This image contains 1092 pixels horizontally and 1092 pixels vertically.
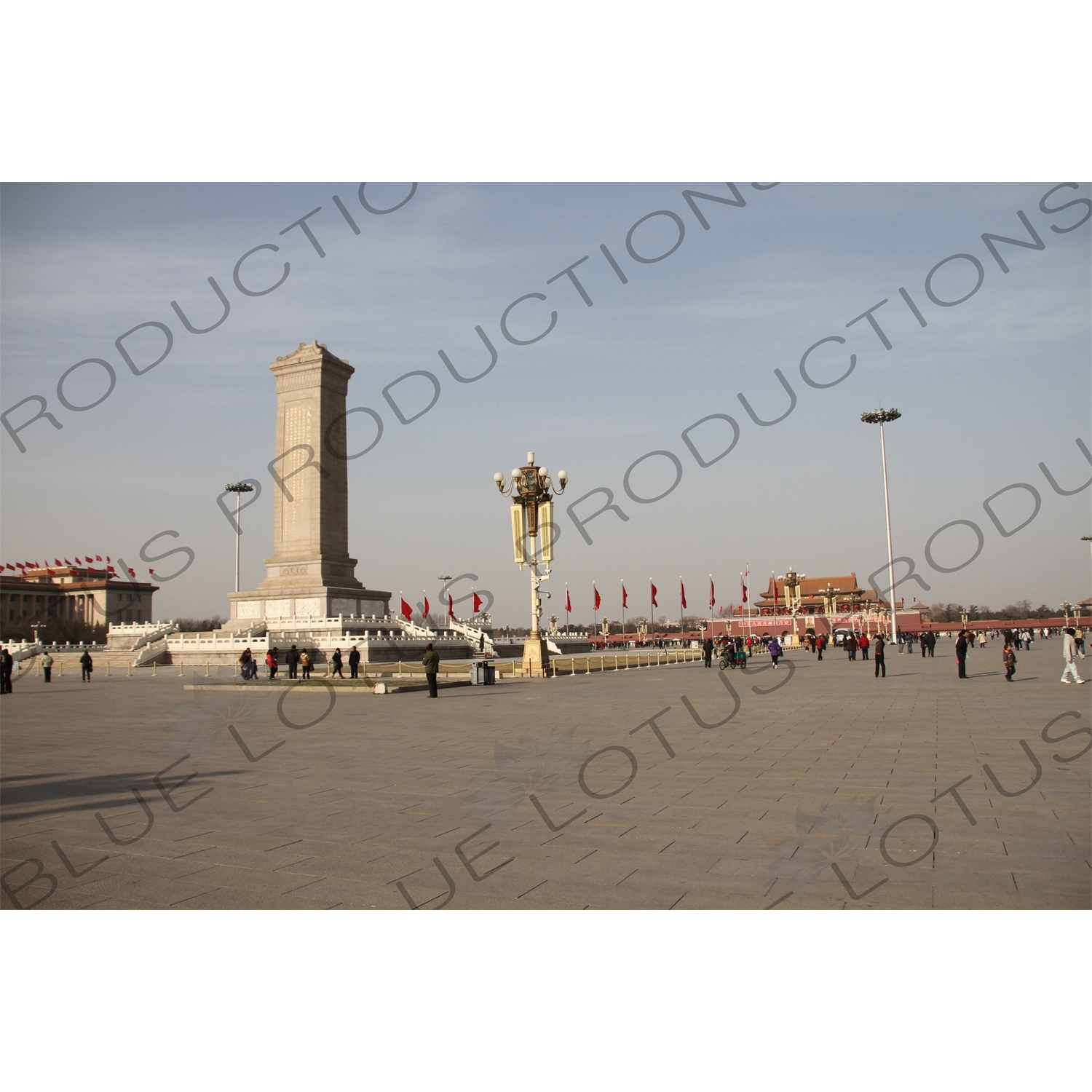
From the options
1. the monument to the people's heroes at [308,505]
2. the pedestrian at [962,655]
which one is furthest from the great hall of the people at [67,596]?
the pedestrian at [962,655]

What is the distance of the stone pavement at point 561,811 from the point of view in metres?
5.60

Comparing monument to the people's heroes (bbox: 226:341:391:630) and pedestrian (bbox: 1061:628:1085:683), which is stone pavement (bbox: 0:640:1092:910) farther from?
monument to the people's heroes (bbox: 226:341:391:630)

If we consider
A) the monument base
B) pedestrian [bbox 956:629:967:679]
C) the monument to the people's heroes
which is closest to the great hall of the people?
the monument to the people's heroes

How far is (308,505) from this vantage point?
183 feet

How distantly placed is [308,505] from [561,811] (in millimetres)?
50561

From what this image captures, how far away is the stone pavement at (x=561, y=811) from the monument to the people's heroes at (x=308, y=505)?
3786 cm

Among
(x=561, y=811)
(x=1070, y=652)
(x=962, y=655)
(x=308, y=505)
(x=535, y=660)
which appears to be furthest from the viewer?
(x=308, y=505)

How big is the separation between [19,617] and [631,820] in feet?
377

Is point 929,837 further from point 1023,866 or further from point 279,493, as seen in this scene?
point 279,493

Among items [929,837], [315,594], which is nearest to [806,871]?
[929,837]

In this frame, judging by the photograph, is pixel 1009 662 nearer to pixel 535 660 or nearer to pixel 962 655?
pixel 962 655

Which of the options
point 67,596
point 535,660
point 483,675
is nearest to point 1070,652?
point 483,675

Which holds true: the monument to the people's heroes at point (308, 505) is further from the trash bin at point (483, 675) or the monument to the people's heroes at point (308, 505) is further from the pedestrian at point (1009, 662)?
the pedestrian at point (1009, 662)

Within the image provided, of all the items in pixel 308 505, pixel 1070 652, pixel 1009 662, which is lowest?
pixel 1009 662
